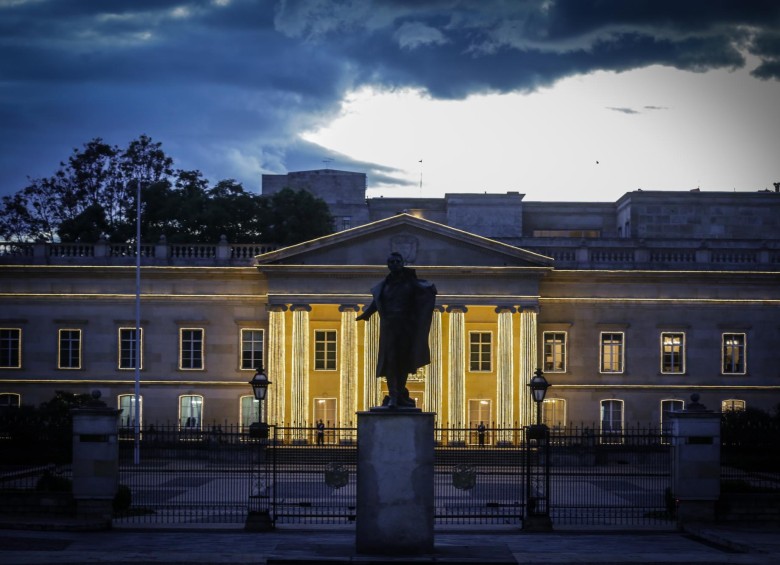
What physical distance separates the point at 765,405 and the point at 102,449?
4080cm

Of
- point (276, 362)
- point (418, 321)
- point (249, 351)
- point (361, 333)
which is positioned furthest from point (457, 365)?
point (418, 321)

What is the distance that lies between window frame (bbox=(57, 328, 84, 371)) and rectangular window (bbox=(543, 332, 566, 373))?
22.6 meters

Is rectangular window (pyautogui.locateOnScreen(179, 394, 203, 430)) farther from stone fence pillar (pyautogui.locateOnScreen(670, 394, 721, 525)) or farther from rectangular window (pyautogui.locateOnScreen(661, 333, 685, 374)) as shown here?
stone fence pillar (pyautogui.locateOnScreen(670, 394, 721, 525))

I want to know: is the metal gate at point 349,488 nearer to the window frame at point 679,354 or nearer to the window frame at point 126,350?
the window frame at point 126,350

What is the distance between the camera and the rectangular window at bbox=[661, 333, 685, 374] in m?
60.8

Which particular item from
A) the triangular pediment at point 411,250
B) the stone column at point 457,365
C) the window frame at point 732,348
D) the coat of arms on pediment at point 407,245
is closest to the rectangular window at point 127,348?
the triangular pediment at point 411,250

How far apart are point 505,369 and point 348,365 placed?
729 centimetres

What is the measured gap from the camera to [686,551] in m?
24.4

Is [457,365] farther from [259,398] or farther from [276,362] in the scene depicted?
[259,398]

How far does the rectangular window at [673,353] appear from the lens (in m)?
60.8

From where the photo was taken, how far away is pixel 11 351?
61.0 meters

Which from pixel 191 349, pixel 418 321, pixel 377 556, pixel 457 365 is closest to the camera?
A: pixel 377 556

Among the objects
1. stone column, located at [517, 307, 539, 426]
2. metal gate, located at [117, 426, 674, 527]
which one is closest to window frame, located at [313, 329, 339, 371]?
stone column, located at [517, 307, 539, 426]

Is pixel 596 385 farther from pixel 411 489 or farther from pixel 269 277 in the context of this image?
pixel 411 489
